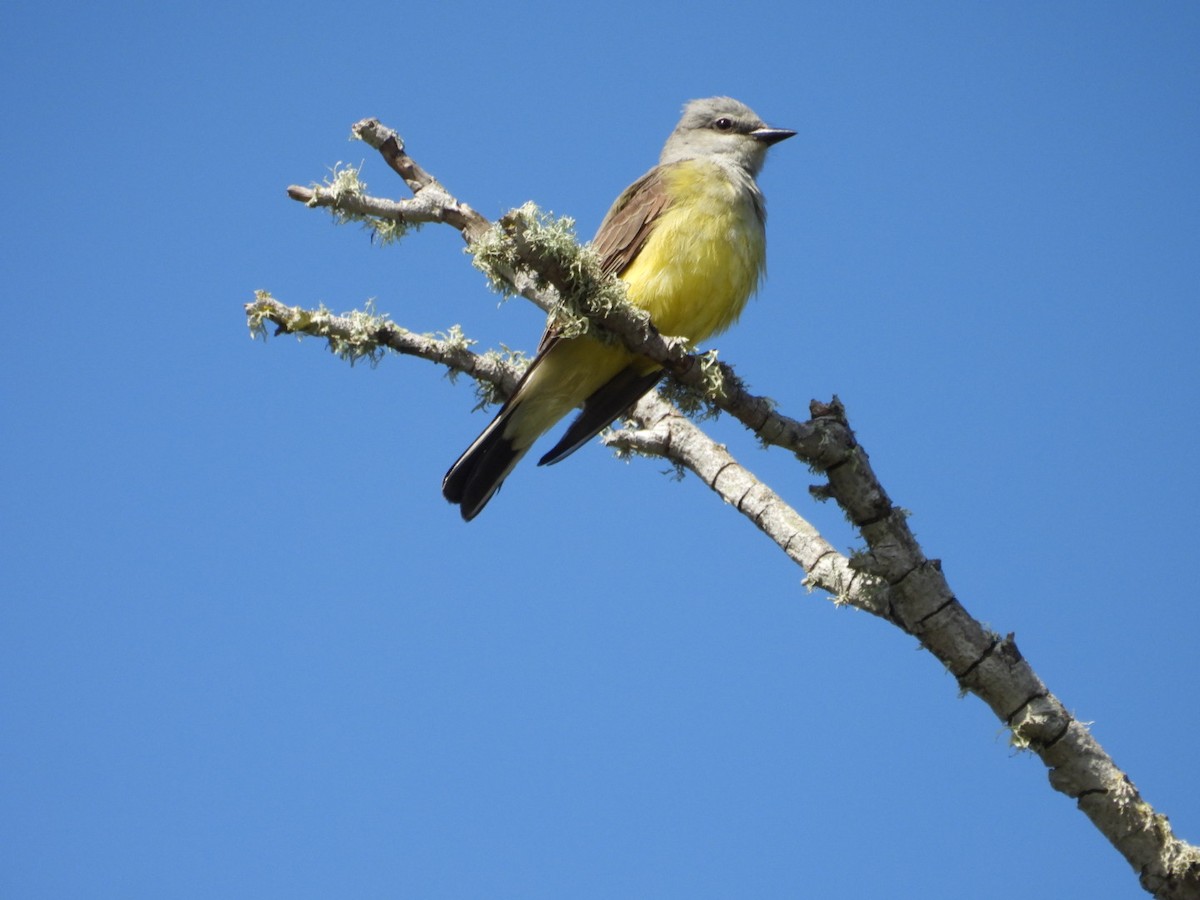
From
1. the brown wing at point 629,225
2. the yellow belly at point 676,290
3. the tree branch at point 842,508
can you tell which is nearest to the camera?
the tree branch at point 842,508

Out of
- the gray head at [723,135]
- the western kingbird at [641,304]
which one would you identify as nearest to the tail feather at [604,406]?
the western kingbird at [641,304]

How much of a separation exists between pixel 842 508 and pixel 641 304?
5.23 feet

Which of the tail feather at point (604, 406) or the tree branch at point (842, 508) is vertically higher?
the tail feather at point (604, 406)

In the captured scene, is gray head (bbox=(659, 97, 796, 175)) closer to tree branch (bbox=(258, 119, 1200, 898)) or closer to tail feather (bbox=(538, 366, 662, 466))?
tail feather (bbox=(538, 366, 662, 466))

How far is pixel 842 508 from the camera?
3854 millimetres

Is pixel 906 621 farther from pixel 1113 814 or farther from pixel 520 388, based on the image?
pixel 520 388

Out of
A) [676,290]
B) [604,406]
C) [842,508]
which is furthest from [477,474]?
[842,508]

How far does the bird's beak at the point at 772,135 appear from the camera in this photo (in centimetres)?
630

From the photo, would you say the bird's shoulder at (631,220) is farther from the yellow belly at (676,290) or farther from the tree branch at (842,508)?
the tree branch at (842,508)

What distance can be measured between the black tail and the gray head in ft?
6.23

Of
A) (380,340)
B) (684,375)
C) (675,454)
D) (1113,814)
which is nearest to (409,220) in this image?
(380,340)

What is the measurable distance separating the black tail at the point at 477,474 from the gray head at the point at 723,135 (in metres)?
1.90

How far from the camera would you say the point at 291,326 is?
4.38m

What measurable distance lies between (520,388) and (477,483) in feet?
1.53
